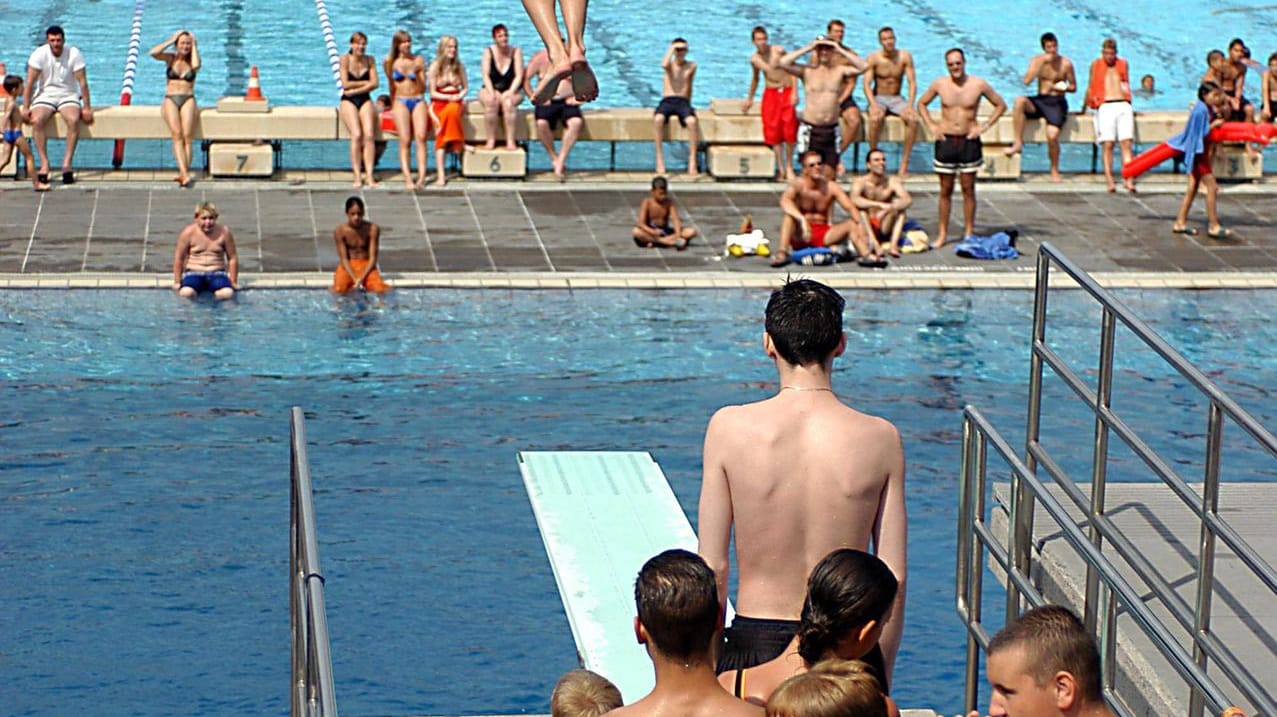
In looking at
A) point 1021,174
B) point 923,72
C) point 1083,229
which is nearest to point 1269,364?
point 1083,229

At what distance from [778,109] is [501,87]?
2.73 meters

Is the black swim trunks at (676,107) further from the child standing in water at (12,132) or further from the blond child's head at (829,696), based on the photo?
the blond child's head at (829,696)

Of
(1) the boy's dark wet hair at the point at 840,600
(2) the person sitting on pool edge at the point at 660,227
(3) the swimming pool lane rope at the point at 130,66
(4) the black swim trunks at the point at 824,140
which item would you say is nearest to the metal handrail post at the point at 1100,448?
(1) the boy's dark wet hair at the point at 840,600

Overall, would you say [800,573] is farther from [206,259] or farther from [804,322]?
[206,259]

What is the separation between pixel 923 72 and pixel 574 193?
10.0 m

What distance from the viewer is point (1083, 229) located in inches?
679

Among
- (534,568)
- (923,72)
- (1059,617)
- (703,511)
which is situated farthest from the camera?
(923,72)

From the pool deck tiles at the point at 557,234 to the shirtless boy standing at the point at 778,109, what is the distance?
1.65ft

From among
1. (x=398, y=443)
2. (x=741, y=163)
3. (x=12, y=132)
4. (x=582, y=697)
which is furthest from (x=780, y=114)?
(x=582, y=697)

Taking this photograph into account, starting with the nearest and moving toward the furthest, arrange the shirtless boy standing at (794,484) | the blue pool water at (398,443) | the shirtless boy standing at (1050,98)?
the shirtless boy standing at (794,484) < the blue pool water at (398,443) < the shirtless boy standing at (1050,98)

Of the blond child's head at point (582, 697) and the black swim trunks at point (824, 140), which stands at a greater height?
the blond child's head at point (582, 697)

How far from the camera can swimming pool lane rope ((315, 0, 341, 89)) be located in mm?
26156

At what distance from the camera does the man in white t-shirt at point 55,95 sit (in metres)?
17.9

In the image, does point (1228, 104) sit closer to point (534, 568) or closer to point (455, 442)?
point (455, 442)
